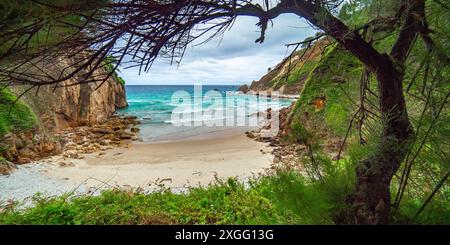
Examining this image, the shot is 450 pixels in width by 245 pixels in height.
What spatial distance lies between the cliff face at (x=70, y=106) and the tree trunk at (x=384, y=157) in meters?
7.59

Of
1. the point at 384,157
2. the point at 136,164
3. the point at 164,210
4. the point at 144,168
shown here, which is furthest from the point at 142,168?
the point at 384,157

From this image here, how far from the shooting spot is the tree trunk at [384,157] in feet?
3.90

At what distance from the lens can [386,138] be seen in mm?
1218

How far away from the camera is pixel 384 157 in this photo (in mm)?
1204

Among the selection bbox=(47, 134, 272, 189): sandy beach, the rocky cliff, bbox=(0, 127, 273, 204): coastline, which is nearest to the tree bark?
the rocky cliff

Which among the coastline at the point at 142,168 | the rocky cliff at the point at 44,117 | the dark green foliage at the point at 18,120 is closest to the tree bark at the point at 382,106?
the rocky cliff at the point at 44,117

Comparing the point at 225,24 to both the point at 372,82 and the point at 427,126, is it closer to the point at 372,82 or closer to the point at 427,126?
the point at 427,126

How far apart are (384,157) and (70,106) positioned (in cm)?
1146

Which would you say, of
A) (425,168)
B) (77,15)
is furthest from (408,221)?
(77,15)

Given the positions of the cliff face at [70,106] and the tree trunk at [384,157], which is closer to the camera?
the tree trunk at [384,157]

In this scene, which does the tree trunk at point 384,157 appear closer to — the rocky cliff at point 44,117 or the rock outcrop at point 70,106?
the rocky cliff at point 44,117

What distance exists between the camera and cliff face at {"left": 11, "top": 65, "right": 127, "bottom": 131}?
27.9ft

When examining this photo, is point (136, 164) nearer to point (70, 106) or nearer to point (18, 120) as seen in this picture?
point (18, 120)
